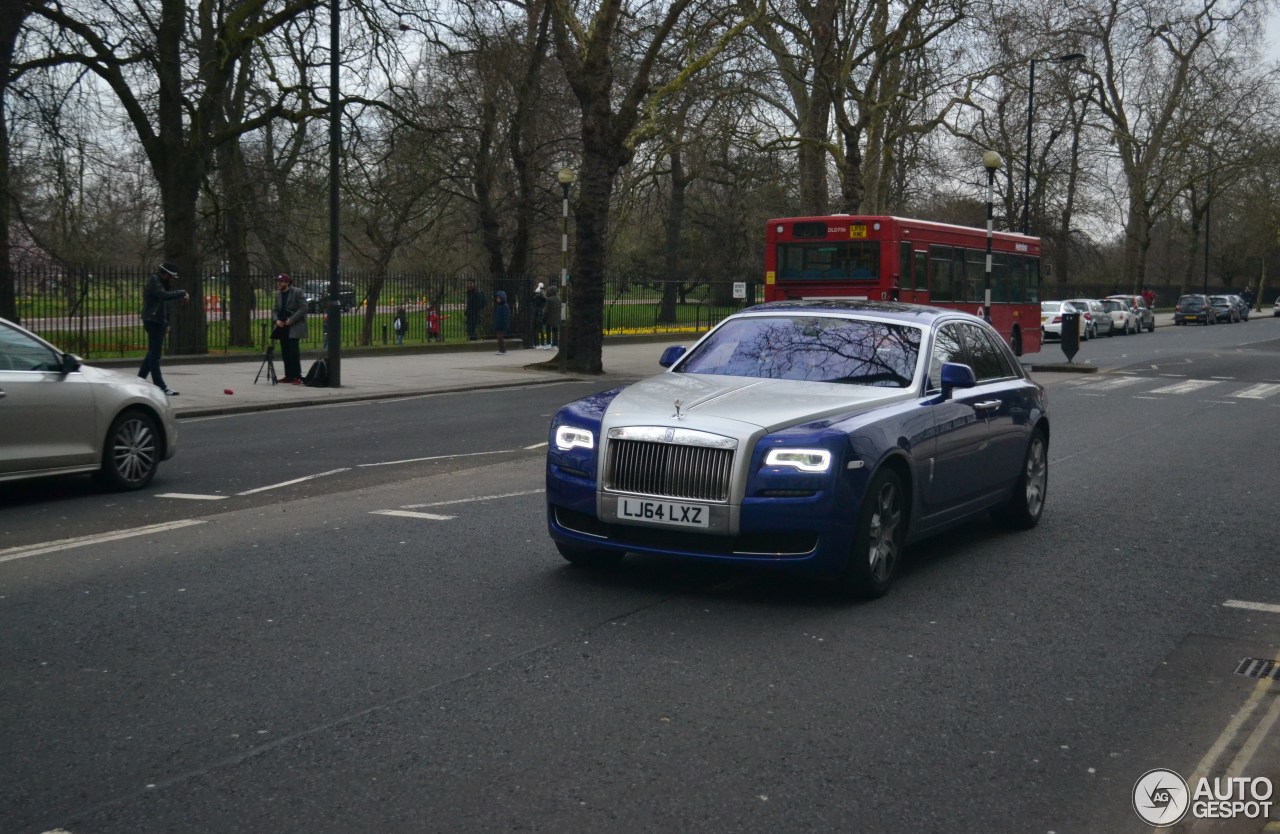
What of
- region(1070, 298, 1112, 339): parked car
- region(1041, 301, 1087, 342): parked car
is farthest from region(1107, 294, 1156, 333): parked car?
region(1041, 301, 1087, 342): parked car

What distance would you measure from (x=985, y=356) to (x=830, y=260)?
684 inches

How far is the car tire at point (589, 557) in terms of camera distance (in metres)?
7.96

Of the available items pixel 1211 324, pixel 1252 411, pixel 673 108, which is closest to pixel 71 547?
pixel 1252 411

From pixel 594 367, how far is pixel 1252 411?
12233 mm

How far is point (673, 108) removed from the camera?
37344mm

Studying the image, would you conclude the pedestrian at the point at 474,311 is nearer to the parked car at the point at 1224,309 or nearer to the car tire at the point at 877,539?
the car tire at the point at 877,539

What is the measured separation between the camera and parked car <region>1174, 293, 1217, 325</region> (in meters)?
72.2

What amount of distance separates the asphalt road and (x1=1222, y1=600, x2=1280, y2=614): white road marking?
0.21 feet

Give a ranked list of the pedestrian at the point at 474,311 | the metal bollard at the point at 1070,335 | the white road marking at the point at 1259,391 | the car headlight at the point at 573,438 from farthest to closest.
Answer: the pedestrian at the point at 474,311, the metal bollard at the point at 1070,335, the white road marking at the point at 1259,391, the car headlight at the point at 573,438

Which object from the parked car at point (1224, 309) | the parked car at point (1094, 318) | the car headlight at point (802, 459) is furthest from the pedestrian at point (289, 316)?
the parked car at point (1224, 309)

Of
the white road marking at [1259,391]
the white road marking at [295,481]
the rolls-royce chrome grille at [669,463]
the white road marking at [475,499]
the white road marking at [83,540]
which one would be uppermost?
the rolls-royce chrome grille at [669,463]

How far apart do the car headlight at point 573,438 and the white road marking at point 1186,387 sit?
61.0 feet

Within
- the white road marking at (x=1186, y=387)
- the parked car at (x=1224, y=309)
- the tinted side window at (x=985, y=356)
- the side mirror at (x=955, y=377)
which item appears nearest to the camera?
the side mirror at (x=955, y=377)

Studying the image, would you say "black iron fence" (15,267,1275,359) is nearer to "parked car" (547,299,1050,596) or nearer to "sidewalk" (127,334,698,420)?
"sidewalk" (127,334,698,420)
